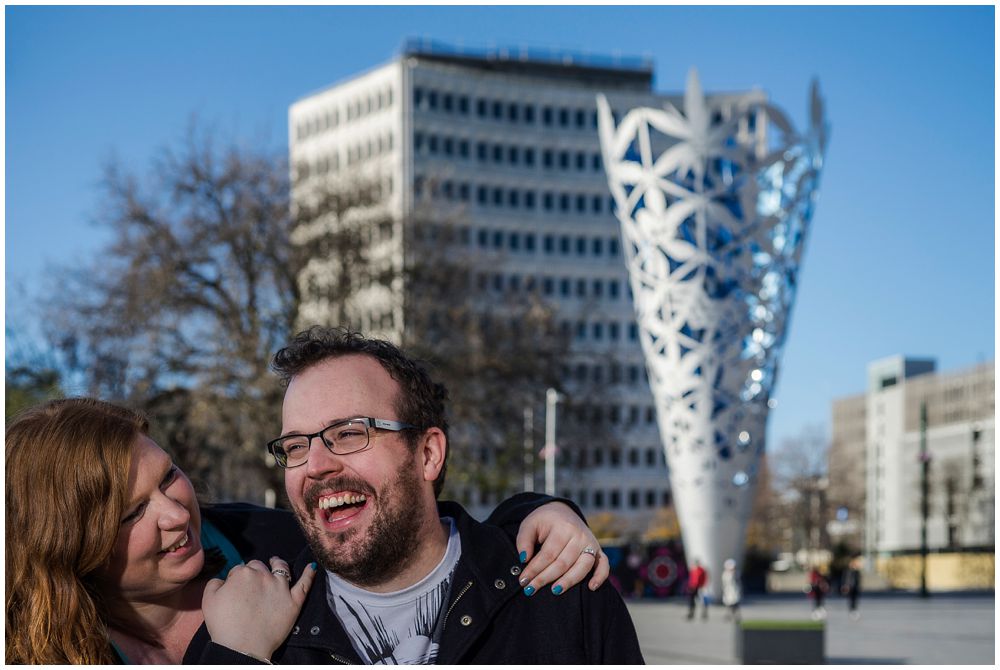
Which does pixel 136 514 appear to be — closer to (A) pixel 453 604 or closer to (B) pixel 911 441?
(A) pixel 453 604

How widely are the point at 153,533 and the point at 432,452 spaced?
73 centimetres

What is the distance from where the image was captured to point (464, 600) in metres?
3.82

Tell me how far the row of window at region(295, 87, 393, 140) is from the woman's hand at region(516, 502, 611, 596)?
313 feet

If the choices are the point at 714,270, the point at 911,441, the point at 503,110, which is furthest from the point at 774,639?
the point at 911,441

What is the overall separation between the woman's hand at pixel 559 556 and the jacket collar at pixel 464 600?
0.04 meters

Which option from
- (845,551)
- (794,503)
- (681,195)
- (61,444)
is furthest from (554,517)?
(794,503)

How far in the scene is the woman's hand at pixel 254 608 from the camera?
3736mm

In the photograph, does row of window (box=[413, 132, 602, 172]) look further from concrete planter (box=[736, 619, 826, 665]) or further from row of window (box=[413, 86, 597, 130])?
concrete planter (box=[736, 619, 826, 665])

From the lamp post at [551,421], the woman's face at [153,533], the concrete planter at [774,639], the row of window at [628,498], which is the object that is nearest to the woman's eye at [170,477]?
the woman's face at [153,533]

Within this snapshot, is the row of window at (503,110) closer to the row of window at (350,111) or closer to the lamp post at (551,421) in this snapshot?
the row of window at (350,111)

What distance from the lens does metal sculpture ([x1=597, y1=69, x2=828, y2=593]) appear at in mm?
42344

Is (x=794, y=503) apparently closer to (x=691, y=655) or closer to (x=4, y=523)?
(x=691, y=655)

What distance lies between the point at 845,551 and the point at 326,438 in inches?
2384

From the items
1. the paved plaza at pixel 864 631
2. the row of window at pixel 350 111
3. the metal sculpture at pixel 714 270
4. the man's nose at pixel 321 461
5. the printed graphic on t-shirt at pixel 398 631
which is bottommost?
the paved plaza at pixel 864 631
